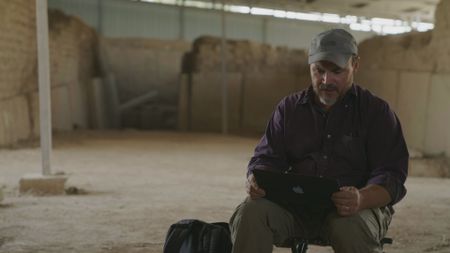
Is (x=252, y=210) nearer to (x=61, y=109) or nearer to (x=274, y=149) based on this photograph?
(x=274, y=149)

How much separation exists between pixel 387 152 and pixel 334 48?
50cm

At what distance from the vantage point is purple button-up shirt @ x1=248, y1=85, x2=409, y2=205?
2.32 metres

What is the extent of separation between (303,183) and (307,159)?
0.33 metres

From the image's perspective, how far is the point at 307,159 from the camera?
2445mm

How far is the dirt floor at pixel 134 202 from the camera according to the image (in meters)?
3.52

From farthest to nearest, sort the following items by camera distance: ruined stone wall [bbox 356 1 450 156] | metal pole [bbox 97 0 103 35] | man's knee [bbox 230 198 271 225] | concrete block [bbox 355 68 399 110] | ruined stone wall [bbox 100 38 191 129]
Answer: metal pole [bbox 97 0 103 35]
ruined stone wall [bbox 100 38 191 129]
concrete block [bbox 355 68 399 110]
ruined stone wall [bbox 356 1 450 156]
man's knee [bbox 230 198 271 225]

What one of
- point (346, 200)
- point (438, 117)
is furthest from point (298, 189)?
point (438, 117)

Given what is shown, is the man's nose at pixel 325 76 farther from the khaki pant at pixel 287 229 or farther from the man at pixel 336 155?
the khaki pant at pixel 287 229

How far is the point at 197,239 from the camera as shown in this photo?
2.32m

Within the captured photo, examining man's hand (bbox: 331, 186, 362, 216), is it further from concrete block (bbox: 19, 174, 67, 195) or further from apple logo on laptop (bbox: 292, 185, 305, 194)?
concrete block (bbox: 19, 174, 67, 195)

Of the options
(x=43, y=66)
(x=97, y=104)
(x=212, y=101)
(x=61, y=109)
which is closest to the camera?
(x=43, y=66)

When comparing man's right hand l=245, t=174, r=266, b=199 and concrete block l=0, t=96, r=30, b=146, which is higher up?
man's right hand l=245, t=174, r=266, b=199

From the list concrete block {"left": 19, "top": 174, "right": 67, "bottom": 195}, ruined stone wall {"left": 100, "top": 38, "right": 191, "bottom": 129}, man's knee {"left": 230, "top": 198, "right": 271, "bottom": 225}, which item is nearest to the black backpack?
man's knee {"left": 230, "top": 198, "right": 271, "bottom": 225}

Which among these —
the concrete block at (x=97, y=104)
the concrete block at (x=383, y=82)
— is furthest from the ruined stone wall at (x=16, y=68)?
the concrete block at (x=383, y=82)
